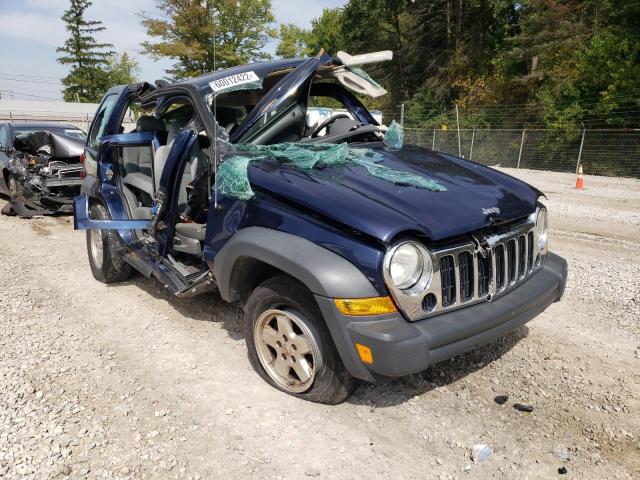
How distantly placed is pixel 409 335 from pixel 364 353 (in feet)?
0.77

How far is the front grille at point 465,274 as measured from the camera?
8.87ft

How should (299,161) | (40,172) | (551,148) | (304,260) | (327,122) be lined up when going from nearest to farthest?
(304,260) → (299,161) → (327,122) → (40,172) → (551,148)

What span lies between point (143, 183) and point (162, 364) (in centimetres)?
198

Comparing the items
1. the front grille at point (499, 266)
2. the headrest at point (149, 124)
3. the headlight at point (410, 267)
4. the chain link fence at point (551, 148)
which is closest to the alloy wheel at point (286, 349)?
the headlight at point (410, 267)

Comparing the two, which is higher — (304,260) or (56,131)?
(56,131)

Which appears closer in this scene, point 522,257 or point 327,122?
point 522,257

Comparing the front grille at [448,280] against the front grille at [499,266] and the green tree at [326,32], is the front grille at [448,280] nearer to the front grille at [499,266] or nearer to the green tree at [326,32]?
the front grille at [499,266]

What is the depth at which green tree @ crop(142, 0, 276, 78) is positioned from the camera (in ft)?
109

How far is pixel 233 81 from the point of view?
12.1 feet

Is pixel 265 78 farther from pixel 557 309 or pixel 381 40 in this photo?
pixel 381 40

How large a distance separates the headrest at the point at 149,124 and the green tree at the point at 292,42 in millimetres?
40279

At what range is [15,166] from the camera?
8.67 meters

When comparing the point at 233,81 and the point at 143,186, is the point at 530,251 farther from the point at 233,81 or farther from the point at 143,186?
the point at 143,186

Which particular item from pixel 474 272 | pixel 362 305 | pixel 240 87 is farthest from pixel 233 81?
pixel 474 272
